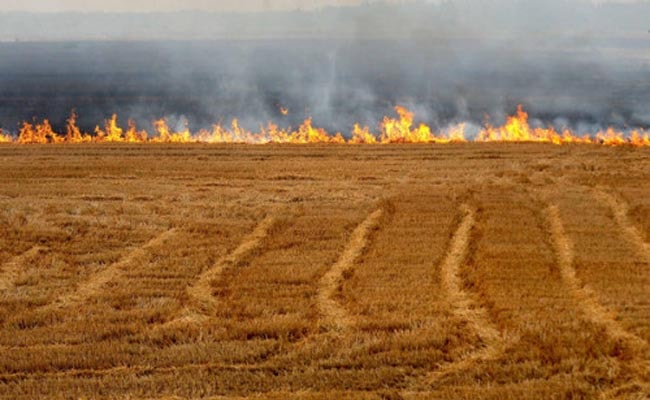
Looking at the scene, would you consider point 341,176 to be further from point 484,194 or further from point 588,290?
point 588,290

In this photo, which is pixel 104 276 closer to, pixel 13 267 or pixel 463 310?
pixel 13 267

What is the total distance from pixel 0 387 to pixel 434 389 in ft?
16.7

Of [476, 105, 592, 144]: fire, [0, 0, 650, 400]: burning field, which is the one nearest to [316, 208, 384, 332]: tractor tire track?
[0, 0, 650, 400]: burning field

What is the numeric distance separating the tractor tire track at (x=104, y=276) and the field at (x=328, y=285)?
6 cm

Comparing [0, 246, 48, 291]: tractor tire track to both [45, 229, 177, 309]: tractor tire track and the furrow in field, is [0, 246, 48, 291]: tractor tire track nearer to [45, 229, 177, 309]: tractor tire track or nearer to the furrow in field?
[45, 229, 177, 309]: tractor tire track

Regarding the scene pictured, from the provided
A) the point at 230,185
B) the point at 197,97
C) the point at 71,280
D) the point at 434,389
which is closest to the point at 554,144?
the point at 230,185

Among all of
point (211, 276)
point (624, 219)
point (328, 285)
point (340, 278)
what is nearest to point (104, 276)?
point (211, 276)

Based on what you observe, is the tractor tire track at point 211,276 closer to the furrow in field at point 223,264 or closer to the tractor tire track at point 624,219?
the furrow in field at point 223,264

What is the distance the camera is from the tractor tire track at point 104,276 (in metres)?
14.5

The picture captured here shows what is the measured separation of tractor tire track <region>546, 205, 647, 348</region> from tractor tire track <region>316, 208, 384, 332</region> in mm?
3540

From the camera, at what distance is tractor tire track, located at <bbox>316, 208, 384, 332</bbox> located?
42.8 feet

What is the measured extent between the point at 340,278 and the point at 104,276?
4.20 m

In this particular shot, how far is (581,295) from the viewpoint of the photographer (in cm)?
1416

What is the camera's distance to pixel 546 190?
960 inches
